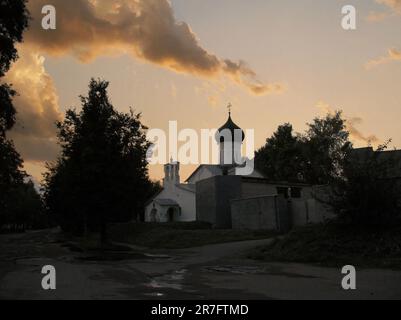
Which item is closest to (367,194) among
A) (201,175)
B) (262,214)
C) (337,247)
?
(337,247)

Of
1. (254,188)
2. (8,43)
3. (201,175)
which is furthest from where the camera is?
(201,175)

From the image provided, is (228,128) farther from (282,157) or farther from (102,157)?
(102,157)

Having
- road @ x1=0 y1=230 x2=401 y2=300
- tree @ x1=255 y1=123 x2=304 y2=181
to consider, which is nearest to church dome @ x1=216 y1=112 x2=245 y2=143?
tree @ x1=255 y1=123 x2=304 y2=181

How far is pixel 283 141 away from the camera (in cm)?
7500

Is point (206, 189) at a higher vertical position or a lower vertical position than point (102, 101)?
lower

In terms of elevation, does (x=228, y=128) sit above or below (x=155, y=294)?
above

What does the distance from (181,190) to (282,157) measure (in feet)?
69.5

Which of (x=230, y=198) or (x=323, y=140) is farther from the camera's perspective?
(x=323, y=140)

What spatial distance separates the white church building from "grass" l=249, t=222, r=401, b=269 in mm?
30668

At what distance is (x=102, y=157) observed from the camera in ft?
91.9

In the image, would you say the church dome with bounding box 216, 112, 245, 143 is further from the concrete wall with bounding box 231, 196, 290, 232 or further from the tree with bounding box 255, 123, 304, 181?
the concrete wall with bounding box 231, 196, 290, 232

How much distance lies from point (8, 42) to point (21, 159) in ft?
26.9

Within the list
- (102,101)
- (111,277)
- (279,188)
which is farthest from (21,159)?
(279,188)
